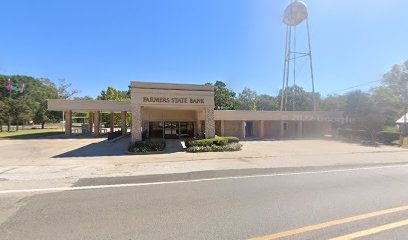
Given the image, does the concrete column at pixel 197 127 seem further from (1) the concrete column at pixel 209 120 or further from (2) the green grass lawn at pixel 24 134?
(2) the green grass lawn at pixel 24 134

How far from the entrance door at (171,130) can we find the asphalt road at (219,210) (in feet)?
54.2

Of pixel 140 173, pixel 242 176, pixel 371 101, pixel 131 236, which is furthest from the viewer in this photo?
pixel 371 101

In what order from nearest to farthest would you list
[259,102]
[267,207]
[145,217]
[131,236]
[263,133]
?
[131,236]
[145,217]
[267,207]
[263,133]
[259,102]

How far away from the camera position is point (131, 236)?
11.3ft

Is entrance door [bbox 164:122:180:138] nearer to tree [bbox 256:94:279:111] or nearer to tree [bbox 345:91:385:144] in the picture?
tree [bbox 345:91:385:144]

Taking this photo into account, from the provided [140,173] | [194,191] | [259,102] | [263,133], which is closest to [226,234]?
[194,191]

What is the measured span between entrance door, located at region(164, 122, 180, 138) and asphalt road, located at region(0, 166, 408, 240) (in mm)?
16507

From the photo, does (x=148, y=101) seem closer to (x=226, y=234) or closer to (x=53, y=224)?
(x=53, y=224)

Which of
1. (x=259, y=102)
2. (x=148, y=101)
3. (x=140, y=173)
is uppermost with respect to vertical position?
(x=259, y=102)

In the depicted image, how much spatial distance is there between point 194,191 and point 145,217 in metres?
1.91

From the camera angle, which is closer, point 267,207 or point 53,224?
point 53,224

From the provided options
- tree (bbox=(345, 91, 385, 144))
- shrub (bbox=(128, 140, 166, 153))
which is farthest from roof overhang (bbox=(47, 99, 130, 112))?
tree (bbox=(345, 91, 385, 144))

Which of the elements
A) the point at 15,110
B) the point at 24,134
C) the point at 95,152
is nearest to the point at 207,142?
the point at 95,152

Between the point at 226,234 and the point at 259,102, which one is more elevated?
the point at 259,102
